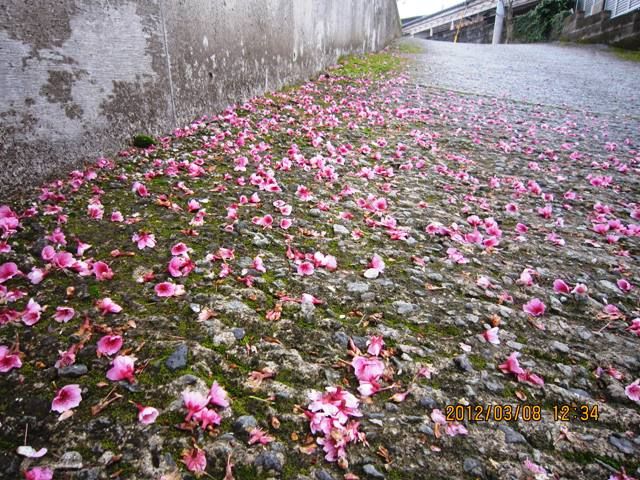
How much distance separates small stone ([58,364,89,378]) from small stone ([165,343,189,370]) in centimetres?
37

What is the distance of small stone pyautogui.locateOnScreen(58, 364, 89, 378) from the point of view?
1801 millimetres

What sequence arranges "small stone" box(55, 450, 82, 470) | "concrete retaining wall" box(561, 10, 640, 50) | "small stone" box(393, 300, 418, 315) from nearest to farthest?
"small stone" box(55, 450, 82, 470), "small stone" box(393, 300, 418, 315), "concrete retaining wall" box(561, 10, 640, 50)

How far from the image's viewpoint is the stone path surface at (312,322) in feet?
5.34

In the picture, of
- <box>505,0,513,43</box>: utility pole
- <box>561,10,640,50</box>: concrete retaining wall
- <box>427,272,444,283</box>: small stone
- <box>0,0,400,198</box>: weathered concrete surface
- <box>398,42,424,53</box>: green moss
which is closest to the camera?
<box>427,272,444,283</box>: small stone

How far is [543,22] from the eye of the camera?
26656 mm

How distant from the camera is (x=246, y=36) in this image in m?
6.41

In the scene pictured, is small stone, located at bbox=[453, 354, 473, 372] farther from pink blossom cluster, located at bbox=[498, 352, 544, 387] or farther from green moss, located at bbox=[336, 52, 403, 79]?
green moss, located at bbox=[336, 52, 403, 79]

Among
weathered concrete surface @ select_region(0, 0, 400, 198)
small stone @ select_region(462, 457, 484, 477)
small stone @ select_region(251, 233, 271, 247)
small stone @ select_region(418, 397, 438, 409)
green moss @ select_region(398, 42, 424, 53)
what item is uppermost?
green moss @ select_region(398, 42, 424, 53)

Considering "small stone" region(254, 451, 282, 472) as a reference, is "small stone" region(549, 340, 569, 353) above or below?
below

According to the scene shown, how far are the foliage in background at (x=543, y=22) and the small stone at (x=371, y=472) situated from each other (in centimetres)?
3121

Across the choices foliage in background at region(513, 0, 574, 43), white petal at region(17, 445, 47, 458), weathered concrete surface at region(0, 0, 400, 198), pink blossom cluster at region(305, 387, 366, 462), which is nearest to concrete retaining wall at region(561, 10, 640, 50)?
foliage in background at region(513, 0, 574, 43)

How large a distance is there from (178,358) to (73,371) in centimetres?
46

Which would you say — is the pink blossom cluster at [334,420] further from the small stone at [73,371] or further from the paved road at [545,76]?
the paved road at [545,76]
